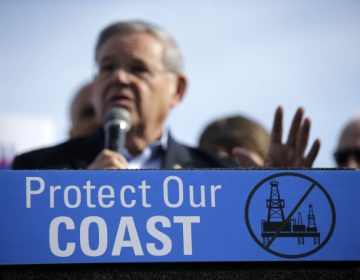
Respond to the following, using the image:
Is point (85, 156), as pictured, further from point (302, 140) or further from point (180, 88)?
point (302, 140)

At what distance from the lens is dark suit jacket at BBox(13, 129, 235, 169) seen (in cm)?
286

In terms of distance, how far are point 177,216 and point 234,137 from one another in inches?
97.8

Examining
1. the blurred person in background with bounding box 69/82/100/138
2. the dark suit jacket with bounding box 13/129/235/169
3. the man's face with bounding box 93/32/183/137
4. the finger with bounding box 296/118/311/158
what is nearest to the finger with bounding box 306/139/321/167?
Answer: the finger with bounding box 296/118/311/158

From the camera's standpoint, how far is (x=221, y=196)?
1381 mm

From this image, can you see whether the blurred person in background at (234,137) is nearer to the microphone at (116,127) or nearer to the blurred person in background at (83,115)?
the blurred person in background at (83,115)

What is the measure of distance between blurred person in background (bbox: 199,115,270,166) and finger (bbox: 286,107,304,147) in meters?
1.30

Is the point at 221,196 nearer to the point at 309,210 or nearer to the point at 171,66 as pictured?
the point at 309,210

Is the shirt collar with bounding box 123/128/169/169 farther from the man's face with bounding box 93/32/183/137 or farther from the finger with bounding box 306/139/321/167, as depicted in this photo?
the finger with bounding box 306/139/321/167

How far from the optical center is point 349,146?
12.1 ft

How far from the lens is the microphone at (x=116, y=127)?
102 inches

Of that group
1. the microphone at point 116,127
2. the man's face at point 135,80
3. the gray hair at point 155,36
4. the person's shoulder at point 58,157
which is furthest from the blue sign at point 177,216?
the gray hair at point 155,36

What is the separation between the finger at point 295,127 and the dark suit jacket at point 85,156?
1.73 feet

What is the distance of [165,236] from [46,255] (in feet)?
0.84

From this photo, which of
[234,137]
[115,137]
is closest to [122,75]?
[115,137]
